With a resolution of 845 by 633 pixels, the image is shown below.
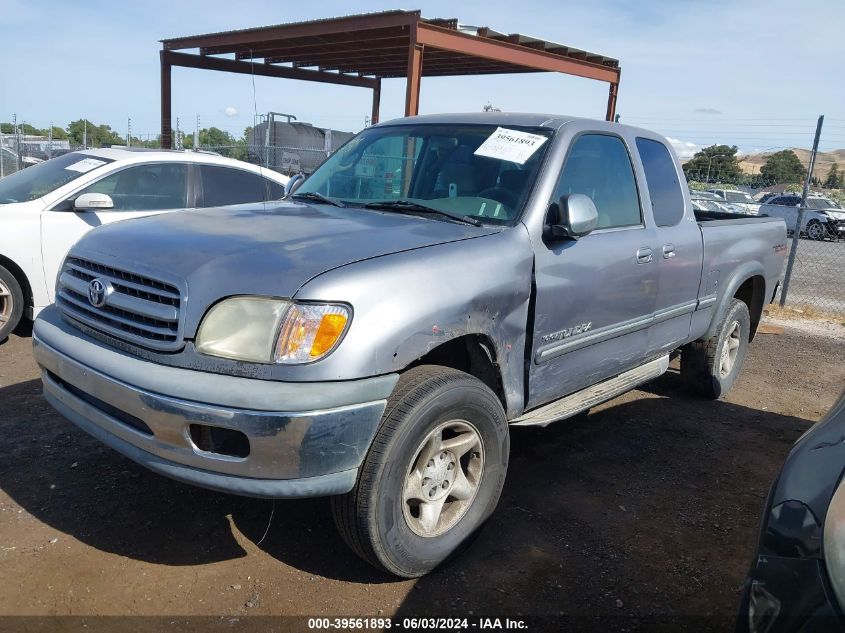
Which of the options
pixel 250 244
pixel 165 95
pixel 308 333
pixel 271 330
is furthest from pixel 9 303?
pixel 165 95

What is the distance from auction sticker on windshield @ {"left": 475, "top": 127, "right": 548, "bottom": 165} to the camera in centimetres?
362

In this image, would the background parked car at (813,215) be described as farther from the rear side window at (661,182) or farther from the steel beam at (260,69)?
the rear side window at (661,182)

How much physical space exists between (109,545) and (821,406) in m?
5.29

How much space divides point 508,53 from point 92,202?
31.1 feet

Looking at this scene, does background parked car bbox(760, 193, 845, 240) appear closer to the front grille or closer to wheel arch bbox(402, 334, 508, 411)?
wheel arch bbox(402, 334, 508, 411)

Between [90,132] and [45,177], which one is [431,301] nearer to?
[45,177]

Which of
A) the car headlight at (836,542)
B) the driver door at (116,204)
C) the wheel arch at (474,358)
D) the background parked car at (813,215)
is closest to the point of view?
the car headlight at (836,542)

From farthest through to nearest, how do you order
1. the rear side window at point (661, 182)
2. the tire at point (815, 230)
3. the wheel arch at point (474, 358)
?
1. the tire at point (815, 230)
2. the rear side window at point (661, 182)
3. the wheel arch at point (474, 358)

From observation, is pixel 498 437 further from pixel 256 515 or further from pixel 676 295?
pixel 676 295

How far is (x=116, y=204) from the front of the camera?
20.7ft

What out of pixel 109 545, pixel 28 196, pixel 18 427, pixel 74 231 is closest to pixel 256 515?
pixel 109 545

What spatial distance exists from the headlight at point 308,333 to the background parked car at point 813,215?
2246cm

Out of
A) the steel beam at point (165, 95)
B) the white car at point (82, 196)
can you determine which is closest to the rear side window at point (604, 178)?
the white car at point (82, 196)

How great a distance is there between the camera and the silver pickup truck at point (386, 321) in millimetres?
2475
